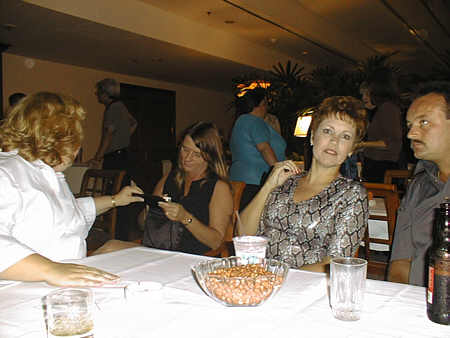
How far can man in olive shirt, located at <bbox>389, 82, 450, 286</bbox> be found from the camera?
158 centimetres

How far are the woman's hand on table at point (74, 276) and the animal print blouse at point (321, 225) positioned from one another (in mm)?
762

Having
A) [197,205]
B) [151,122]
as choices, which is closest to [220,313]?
[197,205]

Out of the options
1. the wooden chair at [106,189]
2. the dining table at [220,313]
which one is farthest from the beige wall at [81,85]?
the dining table at [220,313]

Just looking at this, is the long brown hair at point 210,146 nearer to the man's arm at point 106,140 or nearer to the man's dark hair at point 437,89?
the man's dark hair at point 437,89

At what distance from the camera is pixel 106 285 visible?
114cm

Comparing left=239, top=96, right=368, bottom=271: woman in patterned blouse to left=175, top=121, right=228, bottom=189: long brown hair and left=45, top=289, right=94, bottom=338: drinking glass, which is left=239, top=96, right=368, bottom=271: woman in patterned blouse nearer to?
left=175, top=121, right=228, bottom=189: long brown hair

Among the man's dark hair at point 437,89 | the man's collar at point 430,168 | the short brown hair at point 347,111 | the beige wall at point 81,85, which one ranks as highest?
the beige wall at point 81,85

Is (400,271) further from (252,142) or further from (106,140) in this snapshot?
(106,140)

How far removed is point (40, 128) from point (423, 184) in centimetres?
143

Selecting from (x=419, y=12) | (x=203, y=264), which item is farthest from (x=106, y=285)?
(x=419, y=12)

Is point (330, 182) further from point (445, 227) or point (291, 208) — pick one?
point (445, 227)

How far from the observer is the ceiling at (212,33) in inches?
214

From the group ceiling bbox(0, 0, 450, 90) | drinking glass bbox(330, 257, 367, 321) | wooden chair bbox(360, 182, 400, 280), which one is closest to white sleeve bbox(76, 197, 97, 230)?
drinking glass bbox(330, 257, 367, 321)

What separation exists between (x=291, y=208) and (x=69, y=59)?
6.71 metres
